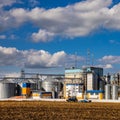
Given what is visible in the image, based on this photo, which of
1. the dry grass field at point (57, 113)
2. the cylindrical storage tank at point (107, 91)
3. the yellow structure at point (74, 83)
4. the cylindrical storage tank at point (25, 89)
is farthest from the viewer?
the cylindrical storage tank at point (25, 89)

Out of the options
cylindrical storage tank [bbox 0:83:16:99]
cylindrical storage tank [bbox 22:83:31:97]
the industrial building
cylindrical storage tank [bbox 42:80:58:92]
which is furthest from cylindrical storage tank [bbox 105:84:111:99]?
cylindrical storage tank [bbox 0:83:16:99]

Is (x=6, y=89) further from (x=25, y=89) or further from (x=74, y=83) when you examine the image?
(x=74, y=83)

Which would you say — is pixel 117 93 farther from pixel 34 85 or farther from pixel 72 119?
pixel 72 119

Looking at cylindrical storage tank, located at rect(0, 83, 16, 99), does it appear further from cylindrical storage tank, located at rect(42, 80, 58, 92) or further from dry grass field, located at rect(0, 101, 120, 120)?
dry grass field, located at rect(0, 101, 120, 120)

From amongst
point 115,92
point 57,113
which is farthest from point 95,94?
point 57,113

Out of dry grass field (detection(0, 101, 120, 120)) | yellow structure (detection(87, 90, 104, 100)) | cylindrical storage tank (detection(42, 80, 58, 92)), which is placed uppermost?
cylindrical storage tank (detection(42, 80, 58, 92))

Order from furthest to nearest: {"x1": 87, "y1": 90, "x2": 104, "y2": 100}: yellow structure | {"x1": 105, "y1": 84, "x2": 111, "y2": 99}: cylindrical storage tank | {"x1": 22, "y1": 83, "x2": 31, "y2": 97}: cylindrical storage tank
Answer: {"x1": 22, "y1": 83, "x2": 31, "y2": 97}: cylindrical storage tank → {"x1": 105, "y1": 84, "x2": 111, "y2": 99}: cylindrical storage tank → {"x1": 87, "y1": 90, "x2": 104, "y2": 100}: yellow structure

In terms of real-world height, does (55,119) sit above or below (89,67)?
below

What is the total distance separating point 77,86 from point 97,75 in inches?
353

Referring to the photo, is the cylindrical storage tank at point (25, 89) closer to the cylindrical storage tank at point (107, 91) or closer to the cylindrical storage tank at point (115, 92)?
the cylindrical storage tank at point (107, 91)

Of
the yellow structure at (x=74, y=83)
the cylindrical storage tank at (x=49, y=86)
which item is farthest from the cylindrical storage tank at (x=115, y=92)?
the cylindrical storage tank at (x=49, y=86)

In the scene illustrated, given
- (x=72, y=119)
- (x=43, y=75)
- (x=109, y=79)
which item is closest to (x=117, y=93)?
(x=109, y=79)

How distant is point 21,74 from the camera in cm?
14712

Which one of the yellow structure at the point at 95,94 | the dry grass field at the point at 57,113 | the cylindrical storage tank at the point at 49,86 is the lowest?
the yellow structure at the point at 95,94
